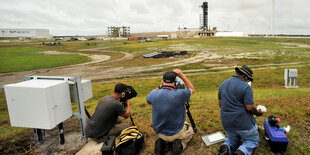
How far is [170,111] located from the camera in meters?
3.70

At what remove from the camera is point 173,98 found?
3.62m

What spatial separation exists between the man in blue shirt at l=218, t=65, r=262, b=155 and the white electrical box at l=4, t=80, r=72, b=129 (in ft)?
11.5

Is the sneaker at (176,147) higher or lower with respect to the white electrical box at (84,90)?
lower

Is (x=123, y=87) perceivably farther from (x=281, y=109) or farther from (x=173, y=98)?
(x=281, y=109)

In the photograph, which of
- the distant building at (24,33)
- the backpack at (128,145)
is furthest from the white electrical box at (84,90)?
the distant building at (24,33)

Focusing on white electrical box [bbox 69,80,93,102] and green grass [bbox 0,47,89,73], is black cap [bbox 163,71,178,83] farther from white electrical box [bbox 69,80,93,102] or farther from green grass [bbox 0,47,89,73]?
green grass [bbox 0,47,89,73]

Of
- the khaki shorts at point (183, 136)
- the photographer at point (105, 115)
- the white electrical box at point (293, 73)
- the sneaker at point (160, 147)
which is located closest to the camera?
the sneaker at point (160, 147)

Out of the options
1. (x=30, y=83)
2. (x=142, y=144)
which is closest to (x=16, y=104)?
(x=30, y=83)

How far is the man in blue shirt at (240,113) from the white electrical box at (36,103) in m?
3.51

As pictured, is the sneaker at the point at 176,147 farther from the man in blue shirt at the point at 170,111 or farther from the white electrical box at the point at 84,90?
the white electrical box at the point at 84,90

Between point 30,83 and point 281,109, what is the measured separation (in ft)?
23.4

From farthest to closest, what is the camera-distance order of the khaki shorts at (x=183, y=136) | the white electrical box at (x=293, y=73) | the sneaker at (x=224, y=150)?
the white electrical box at (x=293, y=73)
the khaki shorts at (x=183, y=136)
the sneaker at (x=224, y=150)

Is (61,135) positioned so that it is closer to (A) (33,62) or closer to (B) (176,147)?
(B) (176,147)

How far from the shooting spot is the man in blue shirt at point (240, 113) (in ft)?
11.7
